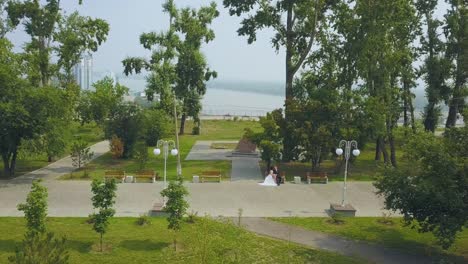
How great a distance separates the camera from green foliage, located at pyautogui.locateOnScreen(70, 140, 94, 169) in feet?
98.6

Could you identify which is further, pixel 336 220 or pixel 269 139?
pixel 269 139

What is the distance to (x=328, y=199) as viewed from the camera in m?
24.2

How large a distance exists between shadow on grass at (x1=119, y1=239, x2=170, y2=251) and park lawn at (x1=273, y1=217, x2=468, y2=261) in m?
5.62

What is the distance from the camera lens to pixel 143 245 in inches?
653

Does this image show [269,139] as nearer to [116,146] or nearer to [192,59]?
[116,146]

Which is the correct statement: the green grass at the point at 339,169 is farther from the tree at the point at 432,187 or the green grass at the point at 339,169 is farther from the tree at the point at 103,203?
the tree at the point at 103,203

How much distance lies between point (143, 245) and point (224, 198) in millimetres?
7682

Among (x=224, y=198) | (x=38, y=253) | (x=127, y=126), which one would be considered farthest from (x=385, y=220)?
(x=127, y=126)

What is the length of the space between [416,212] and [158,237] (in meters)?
8.96

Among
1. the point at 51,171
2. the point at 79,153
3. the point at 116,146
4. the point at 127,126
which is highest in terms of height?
the point at 127,126

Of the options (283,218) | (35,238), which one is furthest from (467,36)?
(35,238)

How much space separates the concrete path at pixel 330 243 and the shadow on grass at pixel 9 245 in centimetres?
837

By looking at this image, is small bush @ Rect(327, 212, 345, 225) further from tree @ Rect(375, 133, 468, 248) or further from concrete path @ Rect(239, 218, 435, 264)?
tree @ Rect(375, 133, 468, 248)

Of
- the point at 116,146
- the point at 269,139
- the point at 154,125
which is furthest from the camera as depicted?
the point at 154,125
